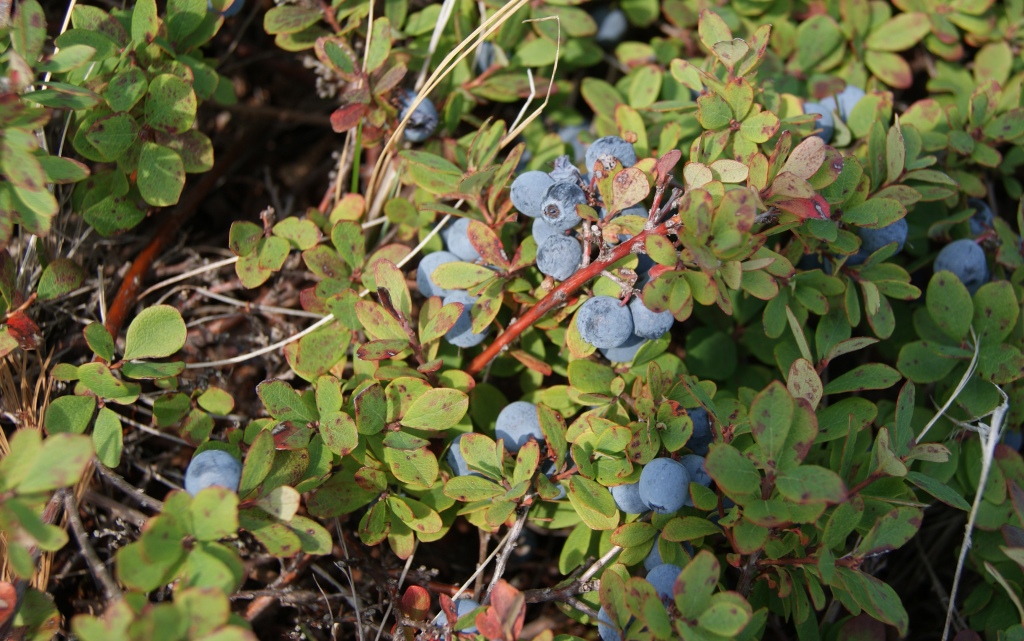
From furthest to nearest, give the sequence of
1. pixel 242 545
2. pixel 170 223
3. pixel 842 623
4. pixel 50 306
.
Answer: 1. pixel 170 223
2. pixel 50 306
3. pixel 242 545
4. pixel 842 623

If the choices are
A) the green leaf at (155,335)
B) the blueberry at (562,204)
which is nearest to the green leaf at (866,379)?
the blueberry at (562,204)

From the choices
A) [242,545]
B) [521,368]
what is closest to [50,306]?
[242,545]

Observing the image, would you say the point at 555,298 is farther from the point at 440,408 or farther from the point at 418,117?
the point at 418,117

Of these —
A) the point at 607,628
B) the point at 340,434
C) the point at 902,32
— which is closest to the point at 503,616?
the point at 607,628

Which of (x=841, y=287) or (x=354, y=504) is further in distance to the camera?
(x=841, y=287)

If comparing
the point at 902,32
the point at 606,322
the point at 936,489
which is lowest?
the point at 936,489

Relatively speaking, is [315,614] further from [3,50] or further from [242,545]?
[3,50]

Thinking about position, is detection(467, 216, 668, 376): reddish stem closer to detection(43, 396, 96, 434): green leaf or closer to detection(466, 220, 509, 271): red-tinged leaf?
detection(466, 220, 509, 271): red-tinged leaf
